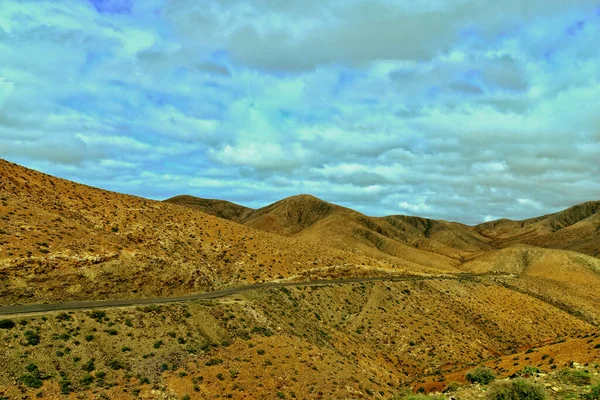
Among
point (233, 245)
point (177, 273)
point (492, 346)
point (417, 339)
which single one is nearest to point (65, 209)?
point (177, 273)

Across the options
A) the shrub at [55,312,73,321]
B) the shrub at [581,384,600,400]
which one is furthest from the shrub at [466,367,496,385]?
the shrub at [55,312,73,321]

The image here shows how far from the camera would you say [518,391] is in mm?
20781

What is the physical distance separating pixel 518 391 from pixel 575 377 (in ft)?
17.0

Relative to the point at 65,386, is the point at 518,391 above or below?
above

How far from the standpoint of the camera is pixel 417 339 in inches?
1860

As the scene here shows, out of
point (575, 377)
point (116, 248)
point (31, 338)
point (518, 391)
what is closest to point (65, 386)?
point (31, 338)

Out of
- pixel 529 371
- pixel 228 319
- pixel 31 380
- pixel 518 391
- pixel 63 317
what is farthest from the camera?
pixel 228 319

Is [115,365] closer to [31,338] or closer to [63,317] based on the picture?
[31,338]

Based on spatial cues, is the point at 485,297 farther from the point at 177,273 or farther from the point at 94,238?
the point at 94,238

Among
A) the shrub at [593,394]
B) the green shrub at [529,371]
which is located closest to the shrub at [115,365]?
the green shrub at [529,371]

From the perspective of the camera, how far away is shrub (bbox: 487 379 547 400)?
66.7ft

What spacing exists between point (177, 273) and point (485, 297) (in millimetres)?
50198

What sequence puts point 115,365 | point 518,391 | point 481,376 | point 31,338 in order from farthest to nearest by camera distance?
point 481,376 → point 115,365 → point 31,338 → point 518,391

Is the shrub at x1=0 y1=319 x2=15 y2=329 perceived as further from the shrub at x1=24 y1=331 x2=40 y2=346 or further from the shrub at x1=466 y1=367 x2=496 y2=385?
the shrub at x1=466 y1=367 x2=496 y2=385
